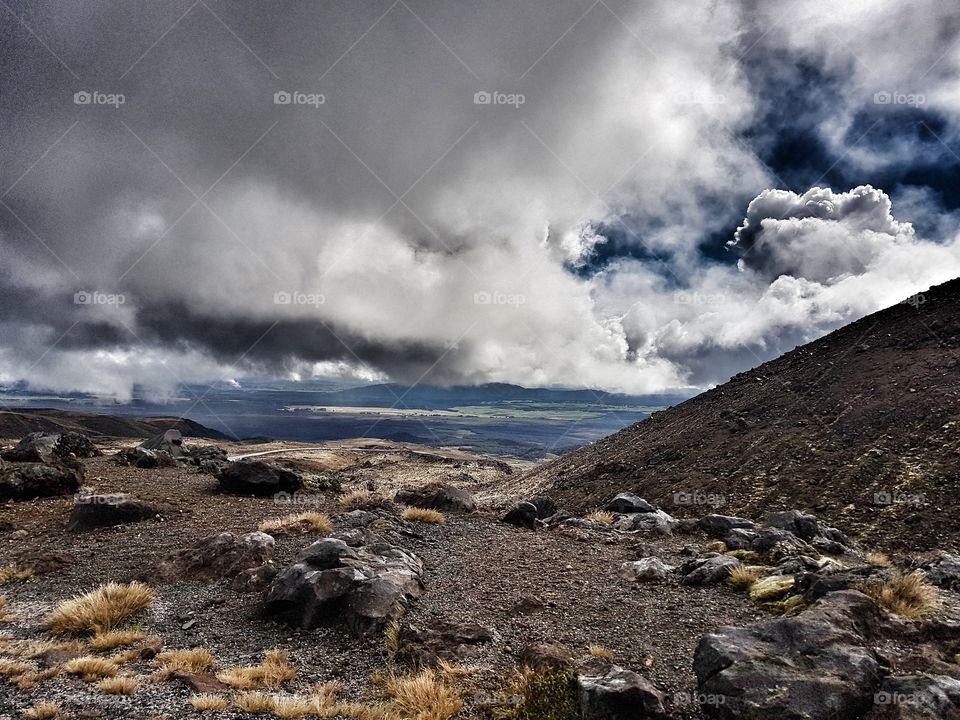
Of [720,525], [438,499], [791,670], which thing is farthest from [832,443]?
[791,670]

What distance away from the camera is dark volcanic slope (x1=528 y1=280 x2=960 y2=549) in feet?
70.8

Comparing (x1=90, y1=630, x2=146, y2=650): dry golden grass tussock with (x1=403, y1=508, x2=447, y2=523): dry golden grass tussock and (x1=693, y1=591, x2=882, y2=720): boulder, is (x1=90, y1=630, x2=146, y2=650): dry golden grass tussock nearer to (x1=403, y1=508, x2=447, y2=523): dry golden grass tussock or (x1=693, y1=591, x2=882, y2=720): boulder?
(x1=403, y1=508, x2=447, y2=523): dry golden grass tussock

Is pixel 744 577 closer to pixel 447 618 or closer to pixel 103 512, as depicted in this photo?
pixel 447 618

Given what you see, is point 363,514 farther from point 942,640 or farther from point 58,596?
point 942,640

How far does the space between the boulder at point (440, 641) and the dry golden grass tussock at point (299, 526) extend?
7.46m

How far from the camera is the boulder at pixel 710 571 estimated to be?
1164 cm

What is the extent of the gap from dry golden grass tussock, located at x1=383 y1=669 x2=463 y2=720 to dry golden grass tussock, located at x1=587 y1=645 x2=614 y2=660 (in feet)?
8.80

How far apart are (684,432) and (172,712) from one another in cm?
4086

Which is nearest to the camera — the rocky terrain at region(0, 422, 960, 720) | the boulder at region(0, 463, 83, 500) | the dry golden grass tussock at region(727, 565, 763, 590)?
the rocky terrain at region(0, 422, 960, 720)

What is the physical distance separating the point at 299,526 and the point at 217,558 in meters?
3.06

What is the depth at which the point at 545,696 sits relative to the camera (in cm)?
703

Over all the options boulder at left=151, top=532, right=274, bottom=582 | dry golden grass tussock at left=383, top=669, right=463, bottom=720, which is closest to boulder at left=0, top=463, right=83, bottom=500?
boulder at left=151, top=532, right=274, bottom=582

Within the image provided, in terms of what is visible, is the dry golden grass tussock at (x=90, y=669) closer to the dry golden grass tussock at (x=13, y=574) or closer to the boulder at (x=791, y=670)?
the dry golden grass tussock at (x=13, y=574)

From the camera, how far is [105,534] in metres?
15.2
